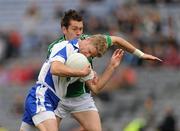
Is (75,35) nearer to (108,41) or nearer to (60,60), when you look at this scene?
(108,41)

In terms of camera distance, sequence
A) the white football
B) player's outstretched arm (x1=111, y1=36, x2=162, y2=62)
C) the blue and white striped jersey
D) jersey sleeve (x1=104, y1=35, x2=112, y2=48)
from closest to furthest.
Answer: the white football < the blue and white striped jersey < jersey sleeve (x1=104, y1=35, x2=112, y2=48) < player's outstretched arm (x1=111, y1=36, x2=162, y2=62)

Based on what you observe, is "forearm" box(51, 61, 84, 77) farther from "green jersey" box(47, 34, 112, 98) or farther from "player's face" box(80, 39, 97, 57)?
"green jersey" box(47, 34, 112, 98)

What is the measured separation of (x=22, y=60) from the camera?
26312mm

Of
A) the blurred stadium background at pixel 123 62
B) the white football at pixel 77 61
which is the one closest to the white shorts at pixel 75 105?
the white football at pixel 77 61

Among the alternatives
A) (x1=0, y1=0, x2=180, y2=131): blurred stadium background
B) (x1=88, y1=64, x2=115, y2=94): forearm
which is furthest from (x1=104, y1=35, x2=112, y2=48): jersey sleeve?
(x1=0, y1=0, x2=180, y2=131): blurred stadium background

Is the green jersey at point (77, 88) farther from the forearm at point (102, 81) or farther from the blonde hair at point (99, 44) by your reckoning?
the blonde hair at point (99, 44)

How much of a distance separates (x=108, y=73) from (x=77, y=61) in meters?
0.51

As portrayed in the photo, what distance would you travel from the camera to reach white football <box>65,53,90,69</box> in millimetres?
11828

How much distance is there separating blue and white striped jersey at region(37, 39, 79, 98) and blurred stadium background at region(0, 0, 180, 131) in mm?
7448

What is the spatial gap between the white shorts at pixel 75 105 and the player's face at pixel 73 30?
2.71 ft

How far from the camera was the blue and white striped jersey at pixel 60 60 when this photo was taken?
472 inches

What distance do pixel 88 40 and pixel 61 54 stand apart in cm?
39

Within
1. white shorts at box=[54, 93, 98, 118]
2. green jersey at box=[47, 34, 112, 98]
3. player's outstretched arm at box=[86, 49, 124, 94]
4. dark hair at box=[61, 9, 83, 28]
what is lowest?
white shorts at box=[54, 93, 98, 118]

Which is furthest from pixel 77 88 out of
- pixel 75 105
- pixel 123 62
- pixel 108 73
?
pixel 123 62
